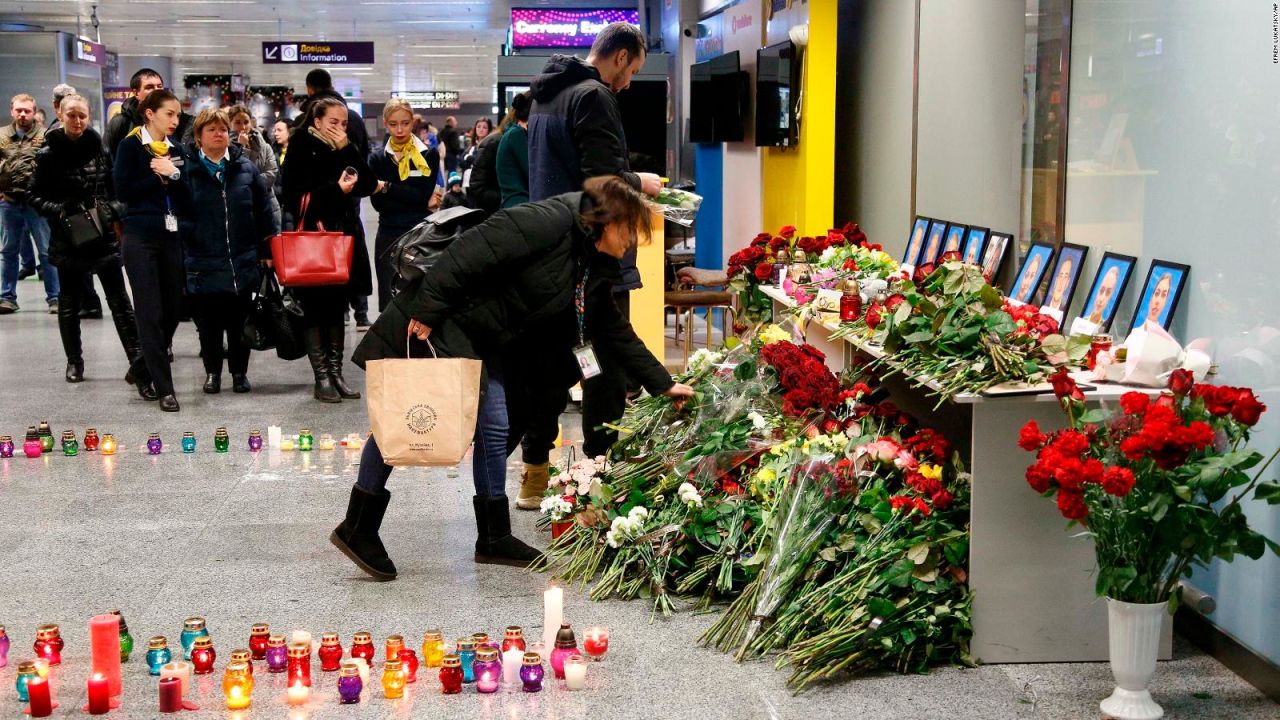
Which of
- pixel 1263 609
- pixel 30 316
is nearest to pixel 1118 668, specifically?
pixel 1263 609

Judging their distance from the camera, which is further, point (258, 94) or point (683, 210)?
point (258, 94)

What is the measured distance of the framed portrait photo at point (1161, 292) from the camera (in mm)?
3722

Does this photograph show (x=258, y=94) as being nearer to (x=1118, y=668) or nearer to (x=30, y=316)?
(x=30, y=316)

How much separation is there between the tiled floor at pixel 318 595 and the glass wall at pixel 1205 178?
0.70 m

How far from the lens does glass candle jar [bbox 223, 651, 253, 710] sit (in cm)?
→ 323

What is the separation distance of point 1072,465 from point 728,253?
6356mm

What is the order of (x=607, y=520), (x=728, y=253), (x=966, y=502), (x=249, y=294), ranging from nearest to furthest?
(x=966, y=502) → (x=607, y=520) → (x=249, y=294) → (x=728, y=253)

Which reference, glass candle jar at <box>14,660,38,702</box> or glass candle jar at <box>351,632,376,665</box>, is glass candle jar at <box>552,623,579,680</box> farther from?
glass candle jar at <box>14,660,38,702</box>

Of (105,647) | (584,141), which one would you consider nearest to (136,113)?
(584,141)

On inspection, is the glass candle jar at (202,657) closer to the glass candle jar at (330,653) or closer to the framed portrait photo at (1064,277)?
the glass candle jar at (330,653)

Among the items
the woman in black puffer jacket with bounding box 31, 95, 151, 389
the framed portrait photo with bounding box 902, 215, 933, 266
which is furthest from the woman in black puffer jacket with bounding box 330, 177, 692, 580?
the woman in black puffer jacket with bounding box 31, 95, 151, 389

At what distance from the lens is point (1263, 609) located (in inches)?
133

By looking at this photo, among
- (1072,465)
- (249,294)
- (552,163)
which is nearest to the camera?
(1072,465)

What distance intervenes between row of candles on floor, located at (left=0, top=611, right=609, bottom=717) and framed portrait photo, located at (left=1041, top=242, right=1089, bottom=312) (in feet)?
6.13
